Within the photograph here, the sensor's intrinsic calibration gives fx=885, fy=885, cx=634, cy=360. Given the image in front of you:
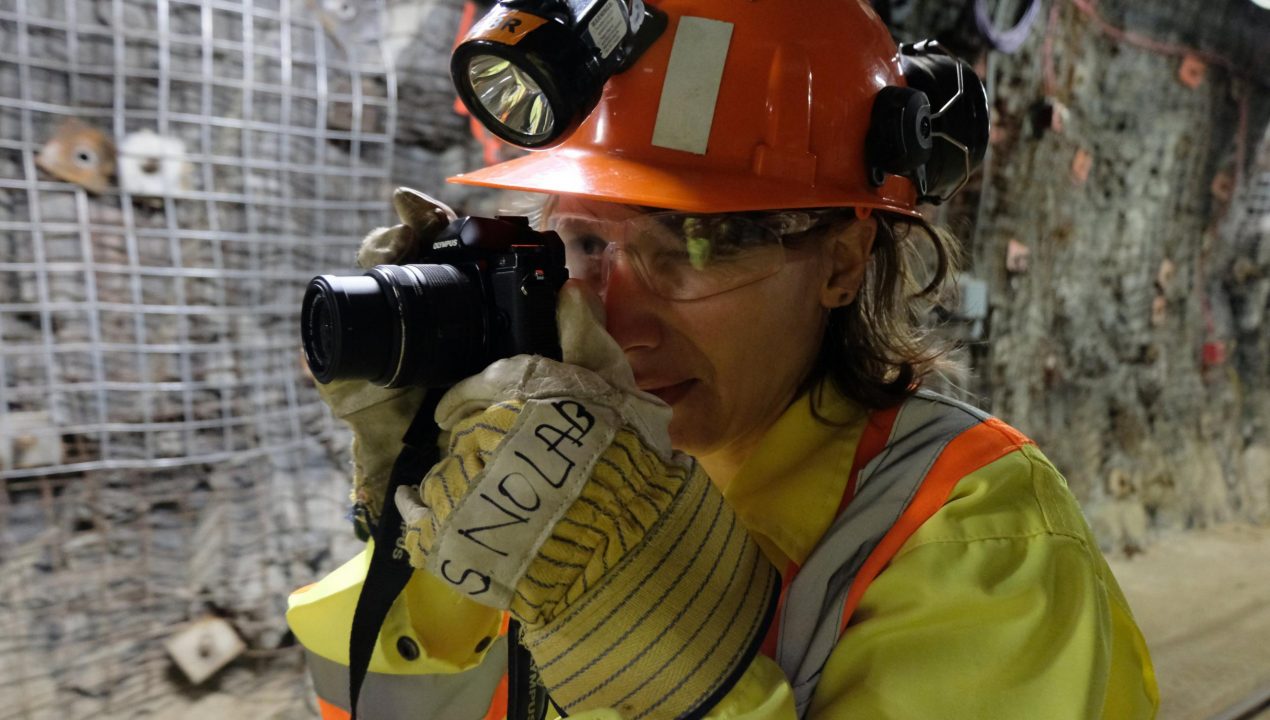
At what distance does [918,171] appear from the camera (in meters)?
1.16

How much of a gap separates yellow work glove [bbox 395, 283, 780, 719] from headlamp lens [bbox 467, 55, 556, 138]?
0.81ft

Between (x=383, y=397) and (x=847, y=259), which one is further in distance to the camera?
(x=847, y=259)

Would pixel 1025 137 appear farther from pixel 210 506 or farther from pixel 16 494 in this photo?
pixel 16 494

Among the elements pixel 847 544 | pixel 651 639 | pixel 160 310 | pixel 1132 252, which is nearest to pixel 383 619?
pixel 651 639

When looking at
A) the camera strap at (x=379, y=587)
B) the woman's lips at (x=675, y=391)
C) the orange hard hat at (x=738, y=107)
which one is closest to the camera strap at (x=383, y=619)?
the camera strap at (x=379, y=587)

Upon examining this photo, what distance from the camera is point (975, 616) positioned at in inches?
31.3

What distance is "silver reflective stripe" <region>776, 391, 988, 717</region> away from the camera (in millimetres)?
886

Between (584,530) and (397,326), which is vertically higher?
(397,326)

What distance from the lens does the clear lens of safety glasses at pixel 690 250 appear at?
102 cm

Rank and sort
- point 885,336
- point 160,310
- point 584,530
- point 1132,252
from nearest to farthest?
point 584,530, point 885,336, point 160,310, point 1132,252

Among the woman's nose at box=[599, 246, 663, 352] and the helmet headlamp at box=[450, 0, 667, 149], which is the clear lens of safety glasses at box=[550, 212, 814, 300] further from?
the helmet headlamp at box=[450, 0, 667, 149]

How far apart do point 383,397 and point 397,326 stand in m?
0.20

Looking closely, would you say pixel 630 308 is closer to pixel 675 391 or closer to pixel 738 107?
pixel 675 391

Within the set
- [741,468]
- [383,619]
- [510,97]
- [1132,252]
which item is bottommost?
[1132,252]
